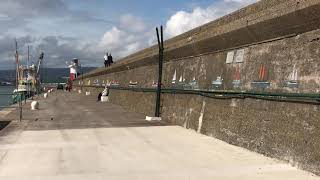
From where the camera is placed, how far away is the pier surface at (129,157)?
909 cm

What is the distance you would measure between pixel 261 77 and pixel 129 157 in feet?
10.7

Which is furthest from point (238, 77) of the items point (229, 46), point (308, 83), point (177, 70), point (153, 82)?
point (153, 82)

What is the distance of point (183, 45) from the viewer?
18.2 meters

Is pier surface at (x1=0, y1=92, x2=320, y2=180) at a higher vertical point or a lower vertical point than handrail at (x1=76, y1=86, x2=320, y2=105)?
lower

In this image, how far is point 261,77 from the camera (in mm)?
11406

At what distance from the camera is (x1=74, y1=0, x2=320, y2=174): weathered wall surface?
30.3 feet

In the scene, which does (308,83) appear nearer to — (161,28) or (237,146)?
(237,146)

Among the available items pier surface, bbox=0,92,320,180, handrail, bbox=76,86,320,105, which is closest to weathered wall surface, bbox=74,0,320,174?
handrail, bbox=76,86,320,105

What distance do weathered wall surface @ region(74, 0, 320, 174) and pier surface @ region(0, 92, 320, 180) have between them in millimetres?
389

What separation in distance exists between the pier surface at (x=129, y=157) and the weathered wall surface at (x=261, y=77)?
389 millimetres

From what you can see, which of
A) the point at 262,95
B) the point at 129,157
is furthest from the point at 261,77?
Answer: the point at 129,157

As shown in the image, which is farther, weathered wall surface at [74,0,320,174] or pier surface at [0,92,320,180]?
weathered wall surface at [74,0,320,174]

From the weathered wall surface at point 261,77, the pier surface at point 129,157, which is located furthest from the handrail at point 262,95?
the pier surface at point 129,157

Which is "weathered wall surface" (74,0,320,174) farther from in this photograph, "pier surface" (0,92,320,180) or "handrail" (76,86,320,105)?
"pier surface" (0,92,320,180)
